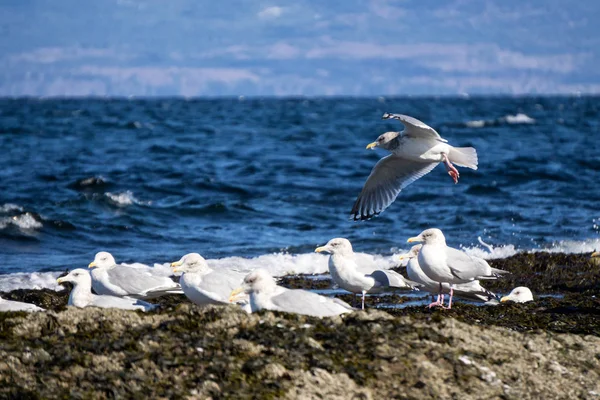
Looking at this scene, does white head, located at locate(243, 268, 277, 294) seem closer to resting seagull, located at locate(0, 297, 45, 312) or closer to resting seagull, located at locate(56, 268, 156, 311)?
resting seagull, located at locate(56, 268, 156, 311)

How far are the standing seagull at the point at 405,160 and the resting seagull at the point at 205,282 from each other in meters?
3.57

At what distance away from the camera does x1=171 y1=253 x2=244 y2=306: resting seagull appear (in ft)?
22.9

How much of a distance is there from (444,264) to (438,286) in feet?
1.27

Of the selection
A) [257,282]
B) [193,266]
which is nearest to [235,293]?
[257,282]

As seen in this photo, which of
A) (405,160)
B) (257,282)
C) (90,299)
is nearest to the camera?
(257,282)

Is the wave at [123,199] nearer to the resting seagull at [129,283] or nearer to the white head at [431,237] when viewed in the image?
the resting seagull at [129,283]

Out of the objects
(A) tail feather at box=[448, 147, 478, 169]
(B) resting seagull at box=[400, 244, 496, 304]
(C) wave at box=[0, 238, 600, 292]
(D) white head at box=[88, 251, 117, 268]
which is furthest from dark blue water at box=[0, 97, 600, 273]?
(B) resting seagull at box=[400, 244, 496, 304]

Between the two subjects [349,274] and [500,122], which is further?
[500,122]

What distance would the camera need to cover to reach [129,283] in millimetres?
7996

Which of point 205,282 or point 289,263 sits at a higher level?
point 205,282

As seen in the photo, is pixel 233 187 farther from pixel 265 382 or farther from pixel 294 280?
pixel 265 382

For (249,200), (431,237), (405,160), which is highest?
(405,160)

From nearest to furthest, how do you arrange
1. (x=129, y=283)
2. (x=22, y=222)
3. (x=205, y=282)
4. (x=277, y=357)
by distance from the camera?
(x=277, y=357) < (x=205, y=282) < (x=129, y=283) < (x=22, y=222)

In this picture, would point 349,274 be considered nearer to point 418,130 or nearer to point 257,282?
point 257,282
